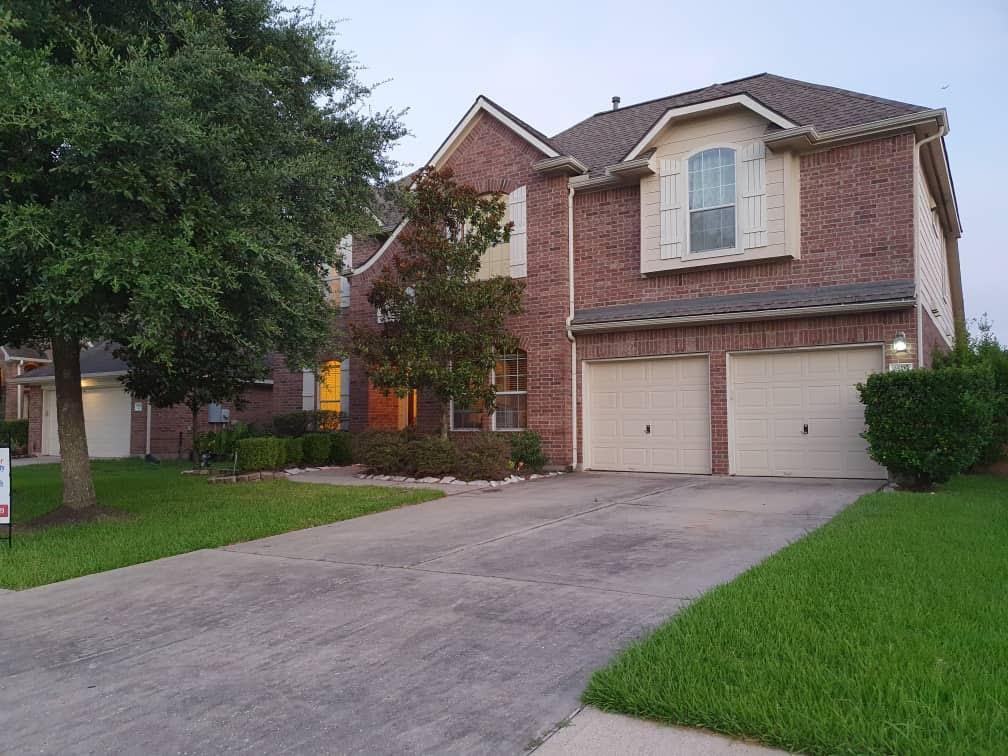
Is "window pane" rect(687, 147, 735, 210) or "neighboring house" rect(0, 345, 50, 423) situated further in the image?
"neighboring house" rect(0, 345, 50, 423)

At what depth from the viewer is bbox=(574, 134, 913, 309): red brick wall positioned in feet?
38.4

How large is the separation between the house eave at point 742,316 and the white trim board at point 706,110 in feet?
9.66

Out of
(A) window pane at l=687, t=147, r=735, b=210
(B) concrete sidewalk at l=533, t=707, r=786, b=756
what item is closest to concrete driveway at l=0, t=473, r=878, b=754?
(B) concrete sidewalk at l=533, t=707, r=786, b=756

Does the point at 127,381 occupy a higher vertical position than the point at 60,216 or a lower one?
lower

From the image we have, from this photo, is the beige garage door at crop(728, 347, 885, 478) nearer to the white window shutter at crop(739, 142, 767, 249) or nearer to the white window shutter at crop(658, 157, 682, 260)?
the white window shutter at crop(739, 142, 767, 249)

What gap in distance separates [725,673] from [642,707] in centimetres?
50

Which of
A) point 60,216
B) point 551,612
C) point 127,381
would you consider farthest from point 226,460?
point 551,612

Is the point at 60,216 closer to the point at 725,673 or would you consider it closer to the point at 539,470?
the point at 725,673

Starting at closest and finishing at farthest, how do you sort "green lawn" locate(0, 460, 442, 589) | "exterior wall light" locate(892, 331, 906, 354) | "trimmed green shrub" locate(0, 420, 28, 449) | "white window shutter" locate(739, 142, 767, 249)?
1. "green lawn" locate(0, 460, 442, 589)
2. "exterior wall light" locate(892, 331, 906, 354)
3. "white window shutter" locate(739, 142, 767, 249)
4. "trimmed green shrub" locate(0, 420, 28, 449)

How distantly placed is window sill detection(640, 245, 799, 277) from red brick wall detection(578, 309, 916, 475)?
1060mm

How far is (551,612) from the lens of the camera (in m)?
5.01

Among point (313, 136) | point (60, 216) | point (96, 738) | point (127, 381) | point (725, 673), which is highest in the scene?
point (313, 136)

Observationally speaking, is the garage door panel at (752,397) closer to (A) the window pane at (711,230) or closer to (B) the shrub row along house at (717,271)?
(B) the shrub row along house at (717,271)

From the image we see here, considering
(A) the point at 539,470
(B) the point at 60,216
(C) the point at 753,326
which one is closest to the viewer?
(B) the point at 60,216
